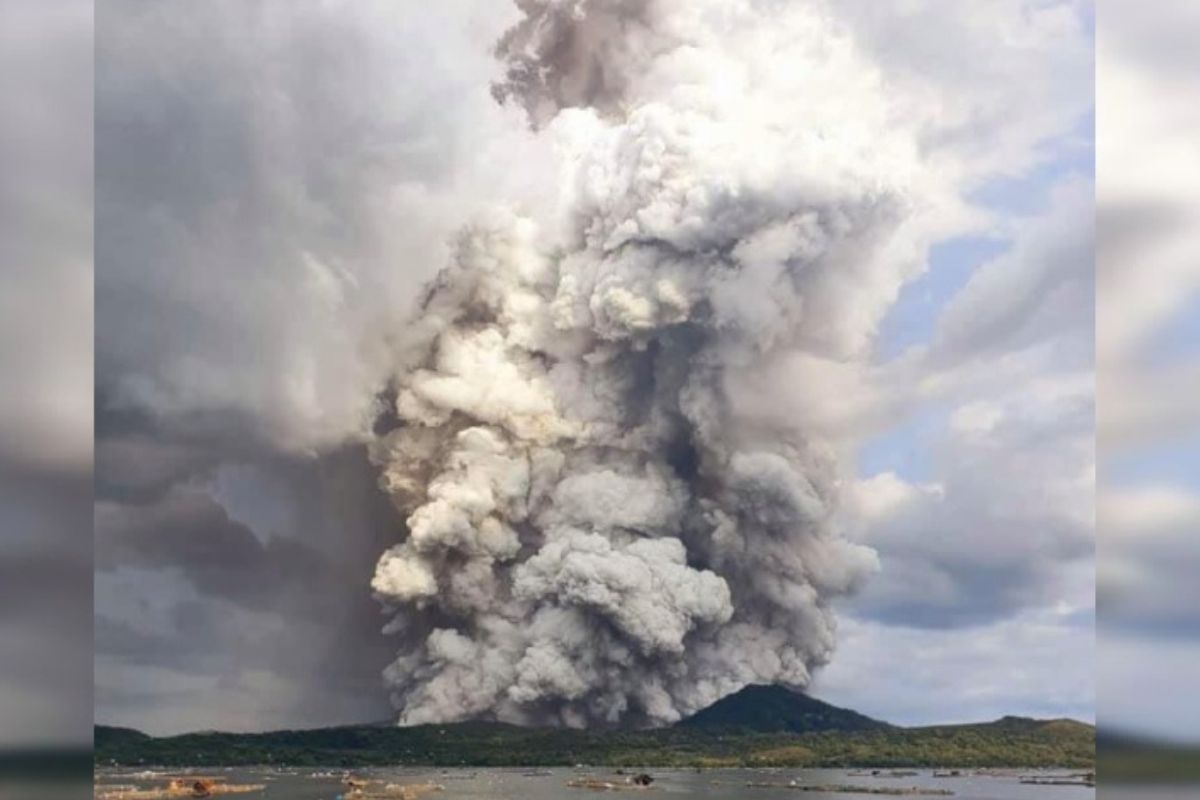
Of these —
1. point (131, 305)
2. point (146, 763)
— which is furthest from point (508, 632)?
point (131, 305)

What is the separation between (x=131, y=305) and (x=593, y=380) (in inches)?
79.5

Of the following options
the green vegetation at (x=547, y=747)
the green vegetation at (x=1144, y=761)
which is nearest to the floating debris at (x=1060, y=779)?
the green vegetation at (x=547, y=747)

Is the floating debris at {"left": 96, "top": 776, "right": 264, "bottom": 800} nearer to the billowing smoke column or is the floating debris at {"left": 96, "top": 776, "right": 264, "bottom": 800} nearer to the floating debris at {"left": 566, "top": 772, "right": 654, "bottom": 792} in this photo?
the billowing smoke column

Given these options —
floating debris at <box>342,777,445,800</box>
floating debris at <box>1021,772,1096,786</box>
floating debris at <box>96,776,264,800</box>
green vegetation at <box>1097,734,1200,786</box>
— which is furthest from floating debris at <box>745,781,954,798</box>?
green vegetation at <box>1097,734,1200,786</box>

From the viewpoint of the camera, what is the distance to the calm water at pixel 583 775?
6.50 m

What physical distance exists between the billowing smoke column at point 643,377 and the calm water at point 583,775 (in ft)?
0.85

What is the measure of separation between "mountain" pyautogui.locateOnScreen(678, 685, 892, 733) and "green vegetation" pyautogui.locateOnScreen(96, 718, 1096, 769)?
0.03 metres

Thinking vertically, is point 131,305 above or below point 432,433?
above

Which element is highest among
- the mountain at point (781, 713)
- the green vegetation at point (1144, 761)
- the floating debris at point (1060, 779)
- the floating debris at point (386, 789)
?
the green vegetation at point (1144, 761)

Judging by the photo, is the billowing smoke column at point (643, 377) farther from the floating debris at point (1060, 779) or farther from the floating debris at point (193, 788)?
the floating debris at point (1060, 779)

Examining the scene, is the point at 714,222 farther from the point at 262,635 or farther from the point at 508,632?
the point at 262,635

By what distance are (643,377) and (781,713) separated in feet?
5.06

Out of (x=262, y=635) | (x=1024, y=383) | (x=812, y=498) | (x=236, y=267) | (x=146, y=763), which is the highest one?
(x=236, y=267)

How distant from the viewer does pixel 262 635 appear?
6.70 metres
